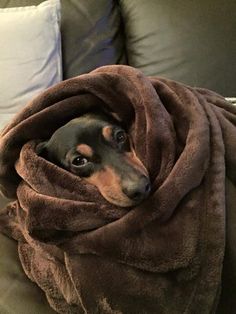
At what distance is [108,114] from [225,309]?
20.2 inches

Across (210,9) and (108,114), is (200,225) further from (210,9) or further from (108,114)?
(210,9)

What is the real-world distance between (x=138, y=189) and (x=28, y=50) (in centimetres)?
100

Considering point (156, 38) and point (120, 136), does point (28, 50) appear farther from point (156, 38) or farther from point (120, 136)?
point (120, 136)

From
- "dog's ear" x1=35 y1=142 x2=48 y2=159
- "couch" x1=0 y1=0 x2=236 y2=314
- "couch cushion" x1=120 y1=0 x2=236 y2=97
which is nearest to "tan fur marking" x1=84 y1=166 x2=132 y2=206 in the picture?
"dog's ear" x1=35 y1=142 x2=48 y2=159

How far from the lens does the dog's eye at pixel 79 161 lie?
95 centimetres

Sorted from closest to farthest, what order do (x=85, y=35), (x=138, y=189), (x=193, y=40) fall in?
(x=138, y=189) < (x=193, y=40) < (x=85, y=35)

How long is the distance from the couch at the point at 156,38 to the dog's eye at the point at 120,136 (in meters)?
0.50

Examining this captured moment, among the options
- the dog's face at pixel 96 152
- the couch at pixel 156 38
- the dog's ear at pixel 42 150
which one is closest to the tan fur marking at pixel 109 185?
the dog's face at pixel 96 152

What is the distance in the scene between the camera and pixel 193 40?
5.00 feet

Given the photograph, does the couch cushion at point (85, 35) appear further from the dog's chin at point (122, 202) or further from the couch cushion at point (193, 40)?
the dog's chin at point (122, 202)

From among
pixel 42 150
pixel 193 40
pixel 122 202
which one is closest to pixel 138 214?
pixel 122 202

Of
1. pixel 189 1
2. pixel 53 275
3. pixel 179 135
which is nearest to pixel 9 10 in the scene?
pixel 189 1

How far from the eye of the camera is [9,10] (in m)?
1.64

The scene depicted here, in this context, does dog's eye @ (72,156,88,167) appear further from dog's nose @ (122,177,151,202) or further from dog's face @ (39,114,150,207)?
dog's nose @ (122,177,151,202)
